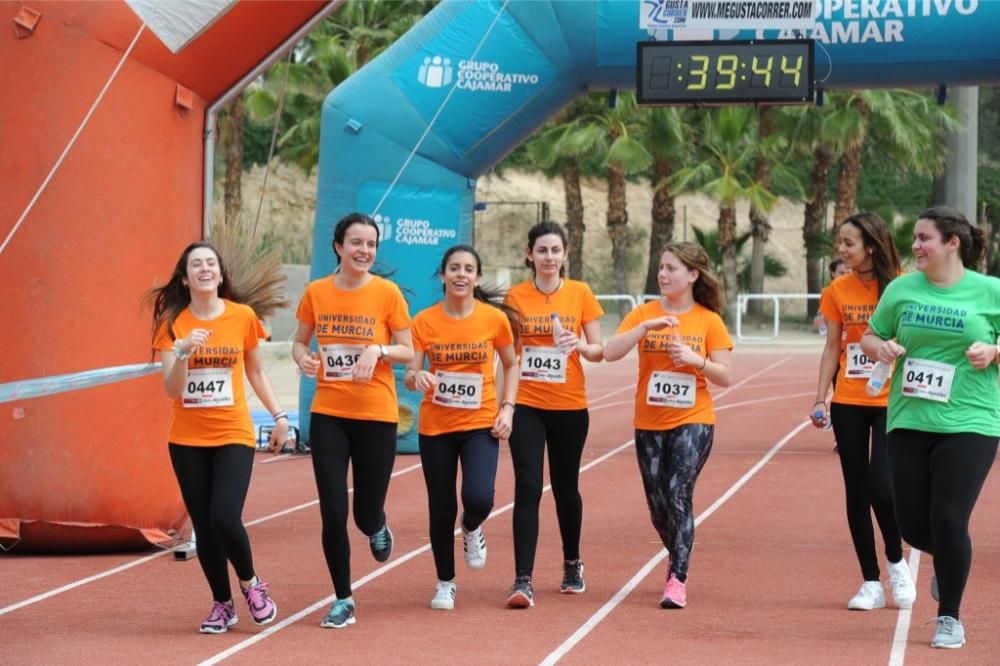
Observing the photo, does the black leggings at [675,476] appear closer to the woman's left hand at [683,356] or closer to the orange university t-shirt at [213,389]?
the woman's left hand at [683,356]

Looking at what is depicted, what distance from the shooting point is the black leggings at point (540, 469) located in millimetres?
7629

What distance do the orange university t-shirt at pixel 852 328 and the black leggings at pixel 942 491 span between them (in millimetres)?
884

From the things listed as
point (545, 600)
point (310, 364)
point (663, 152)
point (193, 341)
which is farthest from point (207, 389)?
point (663, 152)

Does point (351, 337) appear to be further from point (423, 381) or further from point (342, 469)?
point (342, 469)

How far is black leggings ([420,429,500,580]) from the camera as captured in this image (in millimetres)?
7395

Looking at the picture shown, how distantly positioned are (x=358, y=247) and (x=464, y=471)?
1.14 metres

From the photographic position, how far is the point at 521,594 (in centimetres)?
750

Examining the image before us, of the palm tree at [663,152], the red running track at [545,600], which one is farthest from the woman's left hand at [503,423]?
the palm tree at [663,152]

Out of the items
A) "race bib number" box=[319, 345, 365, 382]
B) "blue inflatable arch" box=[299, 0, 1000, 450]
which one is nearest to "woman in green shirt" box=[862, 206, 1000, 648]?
"race bib number" box=[319, 345, 365, 382]

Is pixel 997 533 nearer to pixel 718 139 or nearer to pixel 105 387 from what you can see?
pixel 105 387

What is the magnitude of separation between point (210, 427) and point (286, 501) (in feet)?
16.9

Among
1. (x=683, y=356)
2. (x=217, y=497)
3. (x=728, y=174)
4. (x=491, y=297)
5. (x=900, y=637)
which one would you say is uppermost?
(x=728, y=174)

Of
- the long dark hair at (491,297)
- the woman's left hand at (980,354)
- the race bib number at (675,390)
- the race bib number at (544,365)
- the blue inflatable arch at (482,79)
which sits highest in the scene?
the blue inflatable arch at (482,79)

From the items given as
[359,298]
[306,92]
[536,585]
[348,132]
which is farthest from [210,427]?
[306,92]
